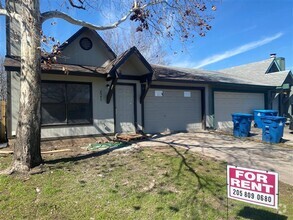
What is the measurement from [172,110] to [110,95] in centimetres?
381

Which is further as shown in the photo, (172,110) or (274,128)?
(172,110)

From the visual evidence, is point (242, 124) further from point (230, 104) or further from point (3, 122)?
point (3, 122)

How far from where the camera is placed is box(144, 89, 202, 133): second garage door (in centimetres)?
1220

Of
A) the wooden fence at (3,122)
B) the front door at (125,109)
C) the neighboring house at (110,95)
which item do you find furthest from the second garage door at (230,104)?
the wooden fence at (3,122)

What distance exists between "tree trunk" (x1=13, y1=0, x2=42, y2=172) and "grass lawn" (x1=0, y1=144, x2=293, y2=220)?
1.70 feet

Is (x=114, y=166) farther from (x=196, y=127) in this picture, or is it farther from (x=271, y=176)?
(x=196, y=127)

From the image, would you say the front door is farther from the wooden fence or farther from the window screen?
the wooden fence

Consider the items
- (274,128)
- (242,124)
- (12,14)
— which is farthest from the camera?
(242,124)

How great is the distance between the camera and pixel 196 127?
13.8 meters

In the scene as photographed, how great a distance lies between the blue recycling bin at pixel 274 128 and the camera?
10.1 metres

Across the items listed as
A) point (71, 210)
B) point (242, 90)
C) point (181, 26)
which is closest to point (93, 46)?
point (181, 26)

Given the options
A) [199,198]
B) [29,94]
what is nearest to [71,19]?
[29,94]

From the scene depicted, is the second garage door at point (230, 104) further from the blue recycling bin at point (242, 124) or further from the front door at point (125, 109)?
the front door at point (125, 109)

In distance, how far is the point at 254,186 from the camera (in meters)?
3.44
